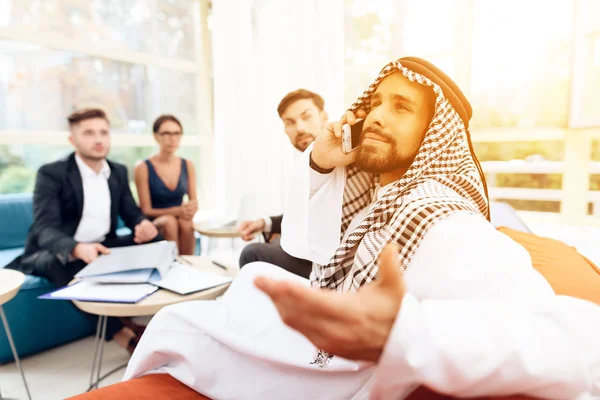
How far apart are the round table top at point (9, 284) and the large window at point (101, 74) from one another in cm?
204

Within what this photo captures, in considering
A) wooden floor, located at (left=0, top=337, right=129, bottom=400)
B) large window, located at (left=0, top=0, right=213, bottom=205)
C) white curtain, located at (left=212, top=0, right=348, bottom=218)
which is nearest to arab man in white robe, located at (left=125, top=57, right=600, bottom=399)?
wooden floor, located at (left=0, top=337, right=129, bottom=400)

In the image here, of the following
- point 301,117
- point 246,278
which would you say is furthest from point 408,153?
point 301,117

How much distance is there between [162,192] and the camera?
9.55 ft

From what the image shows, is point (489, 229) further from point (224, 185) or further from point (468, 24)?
point (224, 185)

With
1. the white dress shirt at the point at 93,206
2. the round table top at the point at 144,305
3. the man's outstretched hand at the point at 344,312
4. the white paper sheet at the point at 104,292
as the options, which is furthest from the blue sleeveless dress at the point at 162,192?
the man's outstretched hand at the point at 344,312

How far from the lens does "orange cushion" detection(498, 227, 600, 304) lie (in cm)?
86

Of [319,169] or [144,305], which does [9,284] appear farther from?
[319,169]

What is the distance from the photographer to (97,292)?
52.8 inches

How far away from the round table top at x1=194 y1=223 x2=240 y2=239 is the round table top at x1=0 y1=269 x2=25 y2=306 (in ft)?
3.83

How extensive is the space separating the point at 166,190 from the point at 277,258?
1479mm

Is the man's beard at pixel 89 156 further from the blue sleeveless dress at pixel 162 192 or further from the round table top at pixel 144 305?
the round table top at pixel 144 305

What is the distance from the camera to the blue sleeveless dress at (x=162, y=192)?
9.50 ft

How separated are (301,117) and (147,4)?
2831 millimetres

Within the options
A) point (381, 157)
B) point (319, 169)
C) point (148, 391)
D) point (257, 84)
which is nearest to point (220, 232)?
point (319, 169)
